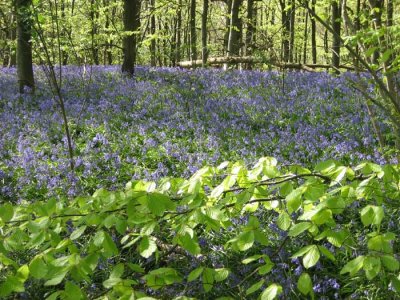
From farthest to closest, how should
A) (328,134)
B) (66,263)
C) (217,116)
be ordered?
(217,116) < (328,134) < (66,263)

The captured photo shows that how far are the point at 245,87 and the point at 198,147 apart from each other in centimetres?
398

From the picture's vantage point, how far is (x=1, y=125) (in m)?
Result: 8.56

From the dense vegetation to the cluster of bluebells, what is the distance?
3cm

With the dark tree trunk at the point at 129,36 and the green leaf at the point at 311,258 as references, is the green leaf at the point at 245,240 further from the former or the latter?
the dark tree trunk at the point at 129,36

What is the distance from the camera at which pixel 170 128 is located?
312 inches

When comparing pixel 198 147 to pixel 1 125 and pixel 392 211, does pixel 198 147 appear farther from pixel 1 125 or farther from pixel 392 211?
pixel 1 125

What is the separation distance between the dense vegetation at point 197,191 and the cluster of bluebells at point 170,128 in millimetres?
34

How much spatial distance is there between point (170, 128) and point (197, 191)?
5.63 m

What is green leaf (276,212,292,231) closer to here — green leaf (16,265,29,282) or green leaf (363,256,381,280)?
green leaf (363,256,381,280)

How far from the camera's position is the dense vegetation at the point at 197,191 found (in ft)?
7.33

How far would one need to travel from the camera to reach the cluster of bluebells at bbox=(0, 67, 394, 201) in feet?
20.8

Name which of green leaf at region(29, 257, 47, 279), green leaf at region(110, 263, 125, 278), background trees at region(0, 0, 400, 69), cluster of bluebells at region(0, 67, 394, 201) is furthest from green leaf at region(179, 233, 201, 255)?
cluster of bluebells at region(0, 67, 394, 201)

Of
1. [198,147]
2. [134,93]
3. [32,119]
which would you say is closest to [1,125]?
[32,119]

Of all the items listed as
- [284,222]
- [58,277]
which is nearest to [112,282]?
[58,277]
